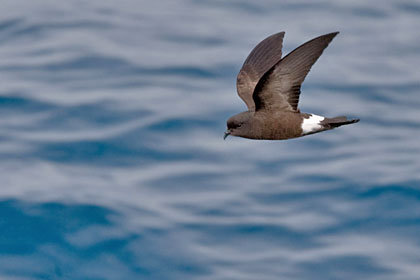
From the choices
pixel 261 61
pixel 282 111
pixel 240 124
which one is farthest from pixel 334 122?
pixel 261 61

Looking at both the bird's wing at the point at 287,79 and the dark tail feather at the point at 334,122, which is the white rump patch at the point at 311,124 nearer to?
the dark tail feather at the point at 334,122

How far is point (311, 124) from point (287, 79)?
16.8 inches

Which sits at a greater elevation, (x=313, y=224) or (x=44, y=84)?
(x=44, y=84)

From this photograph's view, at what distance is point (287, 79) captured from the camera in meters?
8.40

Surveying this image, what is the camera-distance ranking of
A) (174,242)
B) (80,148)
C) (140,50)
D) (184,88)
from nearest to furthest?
(174,242) < (80,148) < (184,88) < (140,50)

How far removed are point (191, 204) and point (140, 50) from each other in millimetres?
3908

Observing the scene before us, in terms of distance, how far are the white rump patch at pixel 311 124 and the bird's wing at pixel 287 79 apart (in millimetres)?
229

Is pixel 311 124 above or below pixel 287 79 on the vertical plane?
below

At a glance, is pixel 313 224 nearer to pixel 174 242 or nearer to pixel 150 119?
pixel 174 242

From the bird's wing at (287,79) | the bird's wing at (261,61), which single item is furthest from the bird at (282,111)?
the bird's wing at (261,61)

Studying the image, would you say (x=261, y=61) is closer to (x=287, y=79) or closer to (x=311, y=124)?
(x=287, y=79)

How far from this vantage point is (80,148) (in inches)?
520

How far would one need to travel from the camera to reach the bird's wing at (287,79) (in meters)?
8.11

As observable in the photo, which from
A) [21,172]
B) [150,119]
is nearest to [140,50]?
[150,119]
